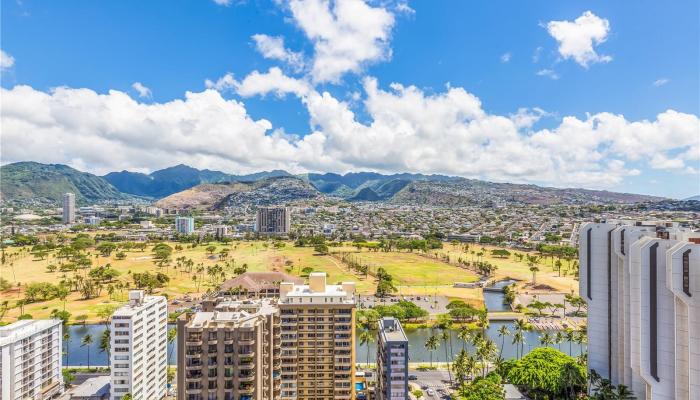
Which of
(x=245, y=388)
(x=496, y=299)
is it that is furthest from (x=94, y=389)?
(x=496, y=299)

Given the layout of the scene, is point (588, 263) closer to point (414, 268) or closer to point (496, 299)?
point (496, 299)

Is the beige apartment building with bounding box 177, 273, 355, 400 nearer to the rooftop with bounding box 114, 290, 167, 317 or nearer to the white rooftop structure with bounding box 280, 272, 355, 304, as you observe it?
the white rooftop structure with bounding box 280, 272, 355, 304

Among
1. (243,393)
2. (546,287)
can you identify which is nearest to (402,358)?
(243,393)

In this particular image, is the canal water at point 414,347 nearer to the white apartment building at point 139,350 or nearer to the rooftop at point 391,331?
the white apartment building at point 139,350

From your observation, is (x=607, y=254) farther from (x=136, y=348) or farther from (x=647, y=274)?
(x=136, y=348)

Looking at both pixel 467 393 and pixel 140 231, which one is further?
pixel 140 231

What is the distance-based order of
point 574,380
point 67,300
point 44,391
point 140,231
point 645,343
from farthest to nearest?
point 140,231
point 67,300
point 44,391
point 574,380
point 645,343

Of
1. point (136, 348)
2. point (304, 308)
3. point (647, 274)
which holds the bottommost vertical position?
point (136, 348)

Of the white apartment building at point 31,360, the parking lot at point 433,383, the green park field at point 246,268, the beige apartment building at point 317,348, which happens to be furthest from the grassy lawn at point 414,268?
the white apartment building at point 31,360
